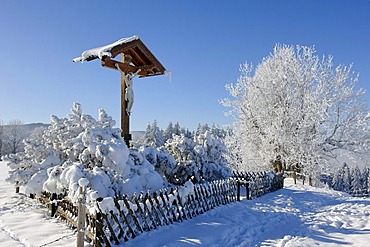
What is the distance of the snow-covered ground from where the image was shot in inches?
250

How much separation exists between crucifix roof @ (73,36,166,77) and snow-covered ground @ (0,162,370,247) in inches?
175

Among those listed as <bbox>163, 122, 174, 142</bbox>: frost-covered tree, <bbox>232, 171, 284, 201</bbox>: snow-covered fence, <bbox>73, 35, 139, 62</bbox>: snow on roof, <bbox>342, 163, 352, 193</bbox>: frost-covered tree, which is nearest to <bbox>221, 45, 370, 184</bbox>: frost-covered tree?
<bbox>232, 171, 284, 201</bbox>: snow-covered fence

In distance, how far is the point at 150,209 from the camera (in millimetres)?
7000

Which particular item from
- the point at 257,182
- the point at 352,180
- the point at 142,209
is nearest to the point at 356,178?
the point at 352,180

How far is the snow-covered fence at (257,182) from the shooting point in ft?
39.9

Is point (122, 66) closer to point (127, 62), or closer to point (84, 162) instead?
point (127, 62)

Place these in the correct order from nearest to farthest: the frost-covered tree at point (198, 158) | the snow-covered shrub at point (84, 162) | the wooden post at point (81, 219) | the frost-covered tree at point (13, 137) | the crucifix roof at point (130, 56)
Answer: the wooden post at point (81, 219) → the snow-covered shrub at point (84, 162) → the crucifix roof at point (130, 56) → the frost-covered tree at point (198, 158) → the frost-covered tree at point (13, 137)

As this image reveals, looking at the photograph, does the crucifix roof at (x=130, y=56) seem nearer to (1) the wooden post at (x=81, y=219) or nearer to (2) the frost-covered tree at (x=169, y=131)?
(1) the wooden post at (x=81, y=219)

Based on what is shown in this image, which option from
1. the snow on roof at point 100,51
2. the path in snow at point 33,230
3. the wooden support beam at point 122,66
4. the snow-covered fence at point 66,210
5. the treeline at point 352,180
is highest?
the snow on roof at point 100,51

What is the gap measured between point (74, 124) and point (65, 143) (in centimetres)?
107

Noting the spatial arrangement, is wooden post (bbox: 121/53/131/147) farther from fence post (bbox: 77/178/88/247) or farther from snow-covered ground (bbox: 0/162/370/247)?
fence post (bbox: 77/178/88/247)

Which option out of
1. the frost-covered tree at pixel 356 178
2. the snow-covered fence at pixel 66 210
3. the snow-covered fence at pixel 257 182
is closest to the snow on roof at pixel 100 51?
the snow-covered fence at pixel 66 210

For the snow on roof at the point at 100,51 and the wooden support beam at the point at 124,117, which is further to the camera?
the wooden support beam at the point at 124,117

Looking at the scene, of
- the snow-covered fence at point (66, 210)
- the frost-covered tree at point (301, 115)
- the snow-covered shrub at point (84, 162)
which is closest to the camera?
the snow-covered shrub at point (84, 162)
